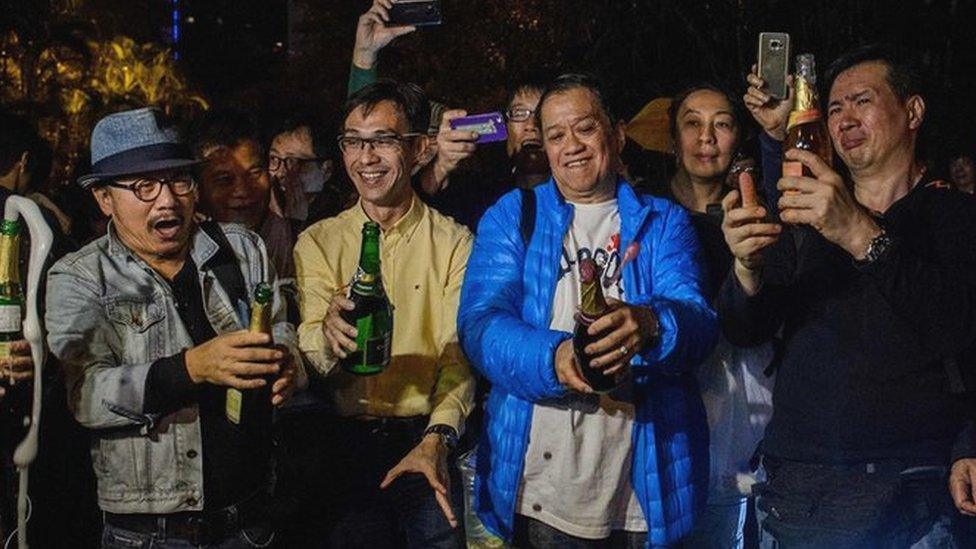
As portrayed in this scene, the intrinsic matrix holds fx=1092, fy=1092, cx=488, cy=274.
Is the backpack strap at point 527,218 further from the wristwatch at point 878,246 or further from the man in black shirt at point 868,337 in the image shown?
the wristwatch at point 878,246

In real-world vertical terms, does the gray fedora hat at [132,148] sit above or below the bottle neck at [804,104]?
below

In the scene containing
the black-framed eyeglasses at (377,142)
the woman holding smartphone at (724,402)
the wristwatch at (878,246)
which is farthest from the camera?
the woman holding smartphone at (724,402)

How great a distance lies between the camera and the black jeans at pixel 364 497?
14.4 feet

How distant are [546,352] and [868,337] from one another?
1.15 meters

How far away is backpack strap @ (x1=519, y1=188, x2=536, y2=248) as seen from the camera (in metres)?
4.07

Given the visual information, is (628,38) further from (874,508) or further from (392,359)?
(874,508)

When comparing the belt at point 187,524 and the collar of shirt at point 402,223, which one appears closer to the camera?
the belt at point 187,524

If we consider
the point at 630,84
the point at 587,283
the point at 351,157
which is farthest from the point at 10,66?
the point at 587,283

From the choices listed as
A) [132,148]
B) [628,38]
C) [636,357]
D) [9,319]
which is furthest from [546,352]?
[628,38]

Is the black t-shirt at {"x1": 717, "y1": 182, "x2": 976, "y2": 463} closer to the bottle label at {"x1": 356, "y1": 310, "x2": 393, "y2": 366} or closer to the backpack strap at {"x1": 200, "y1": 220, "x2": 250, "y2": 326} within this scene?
the bottle label at {"x1": 356, "y1": 310, "x2": 393, "y2": 366}

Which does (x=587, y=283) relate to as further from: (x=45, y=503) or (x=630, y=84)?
(x=630, y=84)

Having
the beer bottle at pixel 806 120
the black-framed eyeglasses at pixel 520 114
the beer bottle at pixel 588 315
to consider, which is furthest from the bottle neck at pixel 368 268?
the black-framed eyeglasses at pixel 520 114

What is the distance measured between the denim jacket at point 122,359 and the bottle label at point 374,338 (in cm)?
60

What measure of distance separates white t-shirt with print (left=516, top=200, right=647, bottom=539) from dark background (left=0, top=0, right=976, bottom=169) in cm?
169
